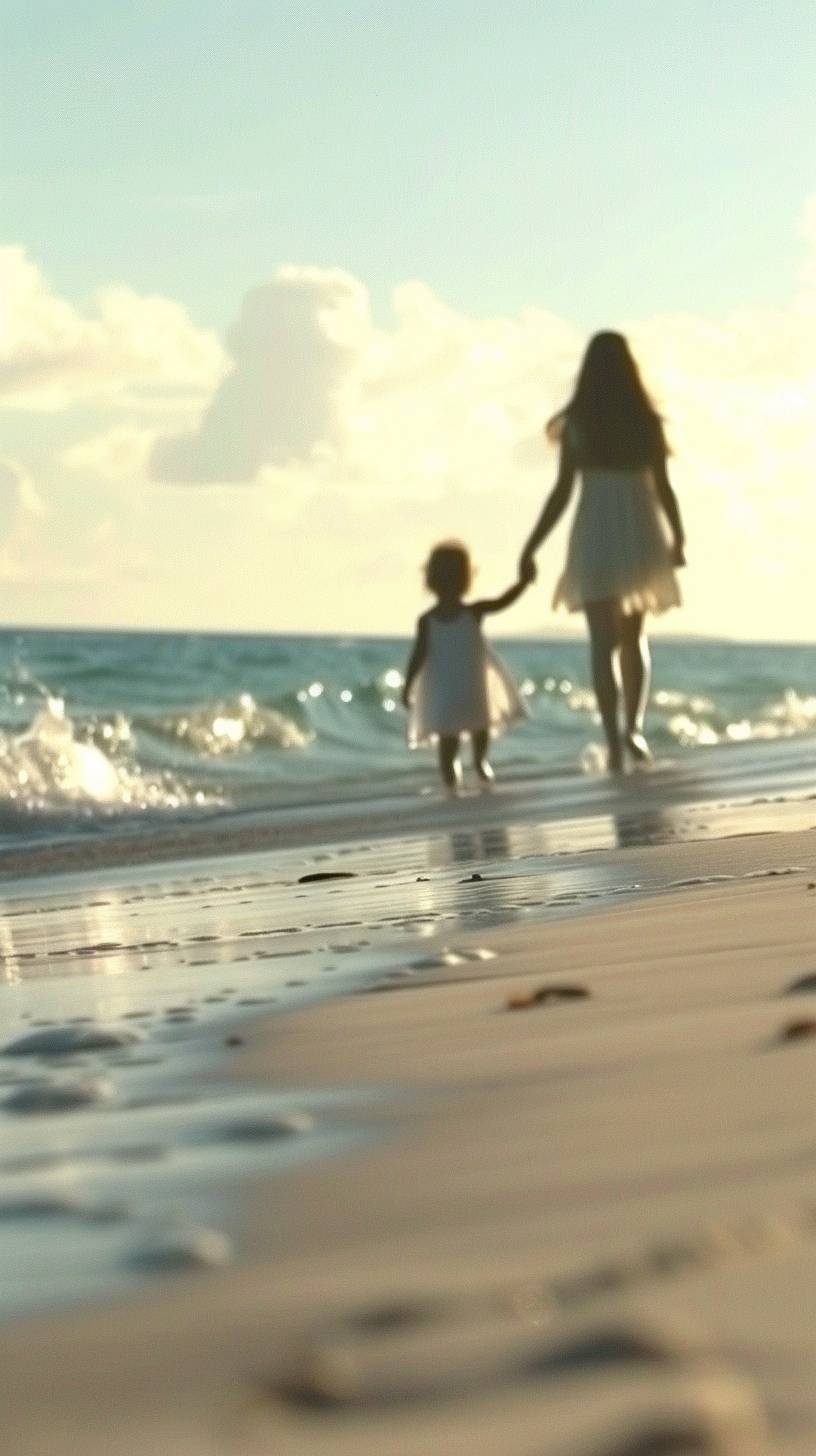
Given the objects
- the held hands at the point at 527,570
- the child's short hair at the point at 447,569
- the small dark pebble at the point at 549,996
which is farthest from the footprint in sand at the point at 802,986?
the child's short hair at the point at 447,569

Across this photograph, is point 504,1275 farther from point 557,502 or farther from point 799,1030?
point 557,502

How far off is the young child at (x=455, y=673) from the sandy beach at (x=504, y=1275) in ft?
31.5

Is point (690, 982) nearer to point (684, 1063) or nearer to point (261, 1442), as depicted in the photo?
point (684, 1063)

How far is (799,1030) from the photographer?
1.70 meters

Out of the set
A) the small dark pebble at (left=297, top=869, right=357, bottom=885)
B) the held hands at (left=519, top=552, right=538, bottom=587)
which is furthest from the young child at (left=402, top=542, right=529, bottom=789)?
the small dark pebble at (left=297, top=869, right=357, bottom=885)

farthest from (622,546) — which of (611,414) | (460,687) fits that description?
(460,687)

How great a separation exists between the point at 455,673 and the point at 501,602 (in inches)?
26.2

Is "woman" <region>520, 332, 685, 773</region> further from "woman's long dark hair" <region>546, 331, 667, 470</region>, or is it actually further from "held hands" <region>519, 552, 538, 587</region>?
"held hands" <region>519, 552, 538, 587</region>

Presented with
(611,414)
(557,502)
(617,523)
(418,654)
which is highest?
(611,414)

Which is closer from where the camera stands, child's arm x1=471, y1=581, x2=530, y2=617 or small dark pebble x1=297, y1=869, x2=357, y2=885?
small dark pebble x1=297, y1=869, x2=357, y2=885

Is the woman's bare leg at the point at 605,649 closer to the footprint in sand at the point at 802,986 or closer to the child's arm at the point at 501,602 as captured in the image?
the child's arm at the point at 501,602

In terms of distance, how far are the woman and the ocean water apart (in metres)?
0.52

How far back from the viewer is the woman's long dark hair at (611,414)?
9.91 meters

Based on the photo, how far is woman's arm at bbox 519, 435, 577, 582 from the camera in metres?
10.2
